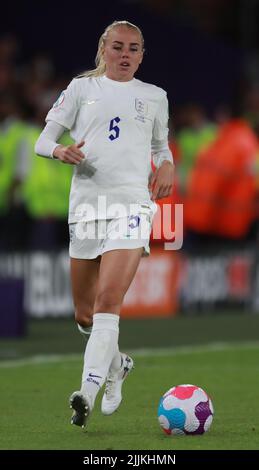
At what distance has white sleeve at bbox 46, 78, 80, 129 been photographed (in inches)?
321

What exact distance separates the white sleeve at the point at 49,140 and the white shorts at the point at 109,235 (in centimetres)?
46

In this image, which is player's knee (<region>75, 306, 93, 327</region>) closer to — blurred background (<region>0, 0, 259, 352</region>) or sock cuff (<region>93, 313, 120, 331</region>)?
sock cuff (<region>93, 313, 120, 331</region>)

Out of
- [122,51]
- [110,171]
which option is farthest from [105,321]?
[122,51]

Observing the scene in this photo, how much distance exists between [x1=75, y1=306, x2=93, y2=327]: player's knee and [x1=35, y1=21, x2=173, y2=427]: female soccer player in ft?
Result: 0.48

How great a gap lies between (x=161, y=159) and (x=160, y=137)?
0.44 feet

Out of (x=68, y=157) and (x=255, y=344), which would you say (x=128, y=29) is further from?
(x=255, y=344)

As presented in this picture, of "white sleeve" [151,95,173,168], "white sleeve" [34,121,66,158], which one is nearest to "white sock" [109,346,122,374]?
"white sleeve" [151,95,173,168]

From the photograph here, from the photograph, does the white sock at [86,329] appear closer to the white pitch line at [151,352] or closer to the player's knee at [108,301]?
the player's knee at [108,301]

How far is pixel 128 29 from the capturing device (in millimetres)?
8164

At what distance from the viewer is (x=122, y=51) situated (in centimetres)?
814

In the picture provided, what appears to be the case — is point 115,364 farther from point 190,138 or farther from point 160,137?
point 190,138

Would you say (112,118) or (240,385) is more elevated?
(112,118)

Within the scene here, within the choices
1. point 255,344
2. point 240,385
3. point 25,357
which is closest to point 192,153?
point 255,344
